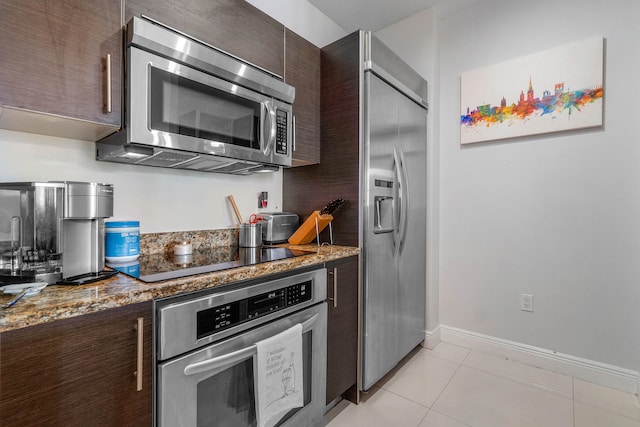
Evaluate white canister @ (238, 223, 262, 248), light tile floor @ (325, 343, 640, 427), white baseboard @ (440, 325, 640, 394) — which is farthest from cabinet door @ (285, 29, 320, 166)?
white baseboard @ (440, 325, 640, 394)

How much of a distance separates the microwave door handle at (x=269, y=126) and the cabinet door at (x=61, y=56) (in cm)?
62

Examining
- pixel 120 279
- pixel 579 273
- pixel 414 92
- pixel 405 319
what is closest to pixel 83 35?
pixel 120 279

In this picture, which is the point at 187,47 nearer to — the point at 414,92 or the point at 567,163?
the point at 414,92

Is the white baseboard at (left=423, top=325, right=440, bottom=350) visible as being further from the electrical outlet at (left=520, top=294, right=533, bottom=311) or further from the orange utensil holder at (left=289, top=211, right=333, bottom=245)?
the orange utensil holder at (left=289, top=211, right=333, bottom=245)

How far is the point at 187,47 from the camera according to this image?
47.2 inches

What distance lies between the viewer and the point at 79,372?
76 centimetres

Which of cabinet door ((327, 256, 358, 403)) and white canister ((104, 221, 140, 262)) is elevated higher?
white canister ((104, 221, 140, 262))

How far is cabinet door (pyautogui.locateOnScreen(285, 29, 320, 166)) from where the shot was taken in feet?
5.80

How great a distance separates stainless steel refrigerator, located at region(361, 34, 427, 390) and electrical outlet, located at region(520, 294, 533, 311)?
0.69 m

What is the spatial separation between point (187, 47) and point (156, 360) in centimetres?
112

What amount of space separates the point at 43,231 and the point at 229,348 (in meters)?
0.69

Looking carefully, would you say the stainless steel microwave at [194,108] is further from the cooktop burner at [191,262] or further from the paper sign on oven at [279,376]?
the paper sign on oven at [279,376]

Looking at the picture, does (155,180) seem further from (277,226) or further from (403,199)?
(403,199)

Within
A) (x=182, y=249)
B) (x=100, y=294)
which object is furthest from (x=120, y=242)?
(x=100, y=294)
